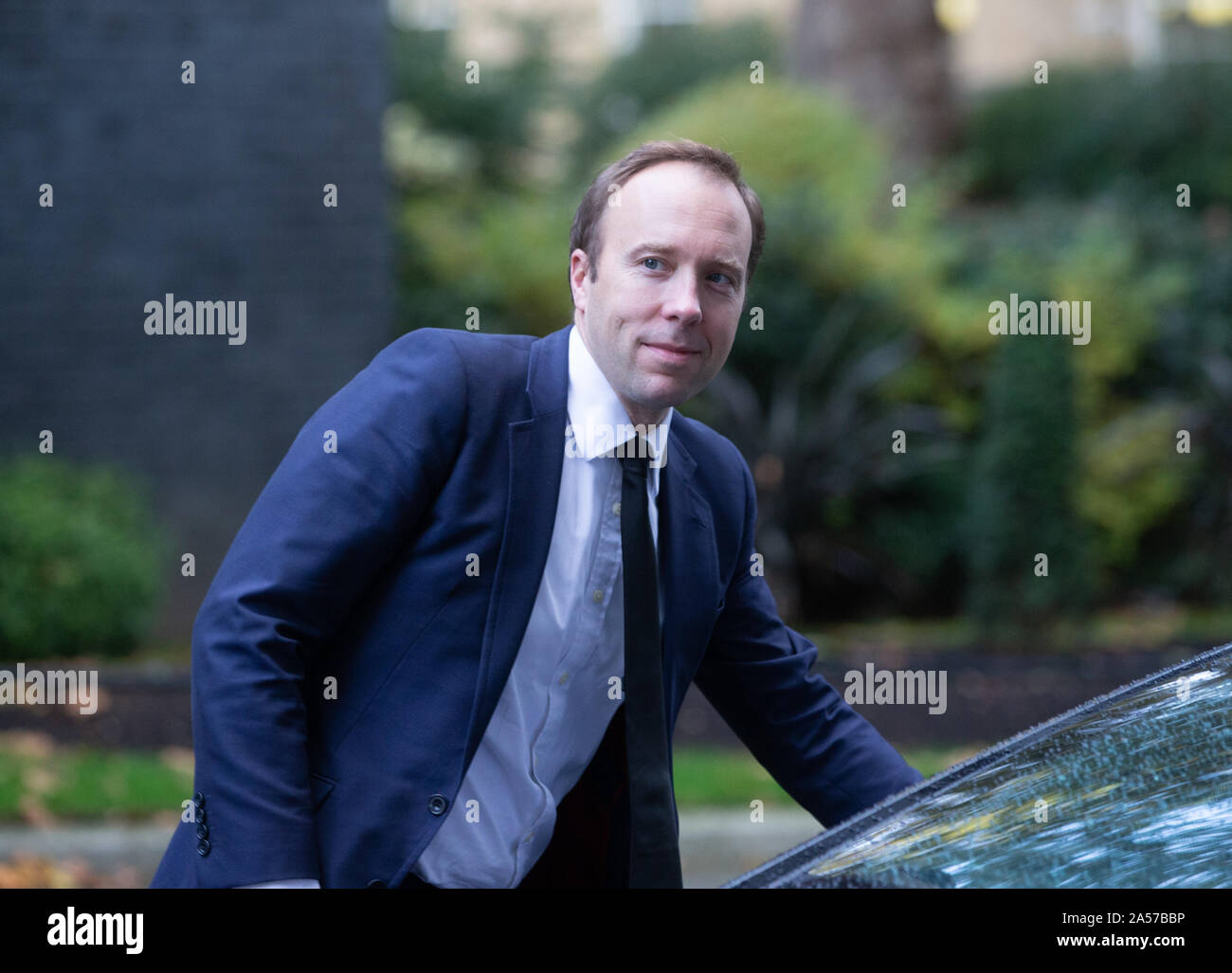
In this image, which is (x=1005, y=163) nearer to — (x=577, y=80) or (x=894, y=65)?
(x=894, y=65)

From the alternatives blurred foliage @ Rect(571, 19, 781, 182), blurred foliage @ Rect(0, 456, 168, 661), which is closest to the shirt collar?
blurred foliage @ Rect(0, 456, 168, 661)

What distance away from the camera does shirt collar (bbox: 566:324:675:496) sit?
235 cm

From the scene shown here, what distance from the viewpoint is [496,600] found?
7.16 ft


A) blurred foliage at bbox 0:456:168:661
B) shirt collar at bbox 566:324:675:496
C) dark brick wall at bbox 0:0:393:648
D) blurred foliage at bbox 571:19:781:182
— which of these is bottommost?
shirt collar at bbox 566:324:675:496

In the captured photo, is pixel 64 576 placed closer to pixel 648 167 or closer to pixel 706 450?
pixel 706 450

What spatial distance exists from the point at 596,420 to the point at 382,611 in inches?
18.2

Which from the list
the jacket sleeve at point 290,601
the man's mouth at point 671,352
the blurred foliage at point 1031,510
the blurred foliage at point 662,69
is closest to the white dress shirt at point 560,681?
the man's mouth at point 671,352


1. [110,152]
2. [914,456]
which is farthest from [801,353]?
[110,152]

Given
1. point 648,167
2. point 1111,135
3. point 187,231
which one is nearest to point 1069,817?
point 648,167

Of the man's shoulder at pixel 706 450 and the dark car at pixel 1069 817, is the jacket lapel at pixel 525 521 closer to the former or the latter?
the man's shoulder at pixel 706 450

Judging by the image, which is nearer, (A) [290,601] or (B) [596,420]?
(A) [290,601]

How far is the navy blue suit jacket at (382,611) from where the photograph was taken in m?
2.01

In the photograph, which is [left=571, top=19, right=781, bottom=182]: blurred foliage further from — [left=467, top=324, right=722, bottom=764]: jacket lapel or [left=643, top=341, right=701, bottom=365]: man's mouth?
[left=643, top=341, right=701, bottom=365]: man's mouth

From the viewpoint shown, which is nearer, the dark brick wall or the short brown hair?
the short brown hair
